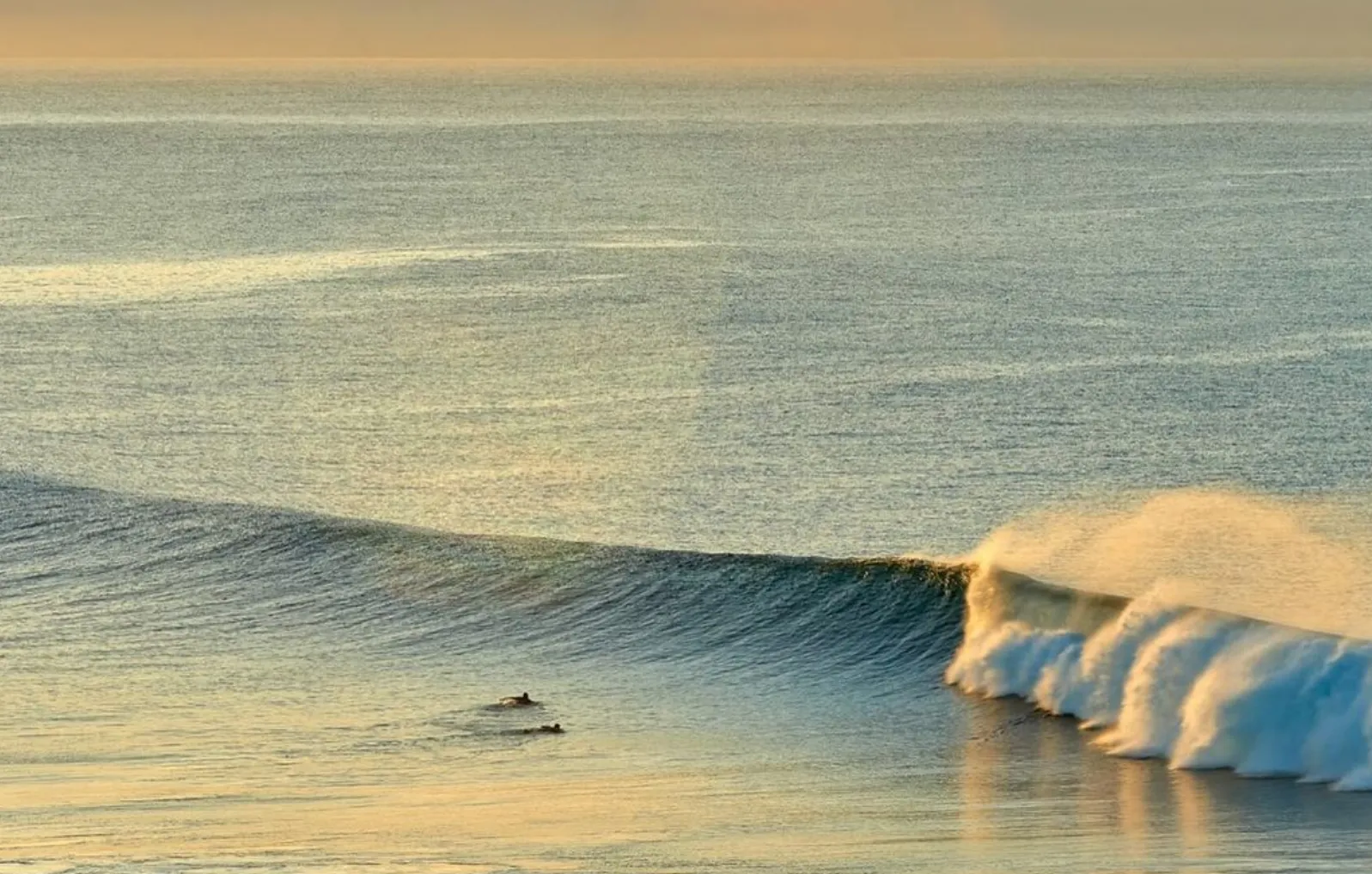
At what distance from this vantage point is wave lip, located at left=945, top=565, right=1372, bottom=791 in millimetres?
25297

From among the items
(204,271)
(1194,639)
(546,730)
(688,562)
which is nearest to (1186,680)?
(1194,639)

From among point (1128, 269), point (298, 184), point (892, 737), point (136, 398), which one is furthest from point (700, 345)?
point (298, 184)

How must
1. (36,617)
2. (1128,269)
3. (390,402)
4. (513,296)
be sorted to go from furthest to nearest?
(1128,269) → (513,296) → (390,402) → (36,617)

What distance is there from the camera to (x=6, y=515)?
42125 mm

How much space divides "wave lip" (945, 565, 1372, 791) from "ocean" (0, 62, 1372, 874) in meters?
0.06

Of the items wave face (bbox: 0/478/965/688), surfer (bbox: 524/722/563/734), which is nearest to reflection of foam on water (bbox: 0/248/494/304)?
wave face (bbox: 0/478/965/688)

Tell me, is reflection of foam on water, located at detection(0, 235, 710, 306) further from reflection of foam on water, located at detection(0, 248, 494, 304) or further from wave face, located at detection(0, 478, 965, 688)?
wave face, located at detection(0, 478, 965, 688)

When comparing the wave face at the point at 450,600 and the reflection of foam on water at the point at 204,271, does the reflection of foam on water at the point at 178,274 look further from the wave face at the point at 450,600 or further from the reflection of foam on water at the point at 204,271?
the wave face at the point at 450,600

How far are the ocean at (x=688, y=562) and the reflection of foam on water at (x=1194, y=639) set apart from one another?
7 centimetres

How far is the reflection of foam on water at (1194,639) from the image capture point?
1008 inches

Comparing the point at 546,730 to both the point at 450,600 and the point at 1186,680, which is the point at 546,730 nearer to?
the point at 1186,680

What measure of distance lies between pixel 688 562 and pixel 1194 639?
11.1 metres

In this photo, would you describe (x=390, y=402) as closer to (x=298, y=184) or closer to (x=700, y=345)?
(x=700, y=345)

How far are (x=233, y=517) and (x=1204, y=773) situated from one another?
21304 millimetres
